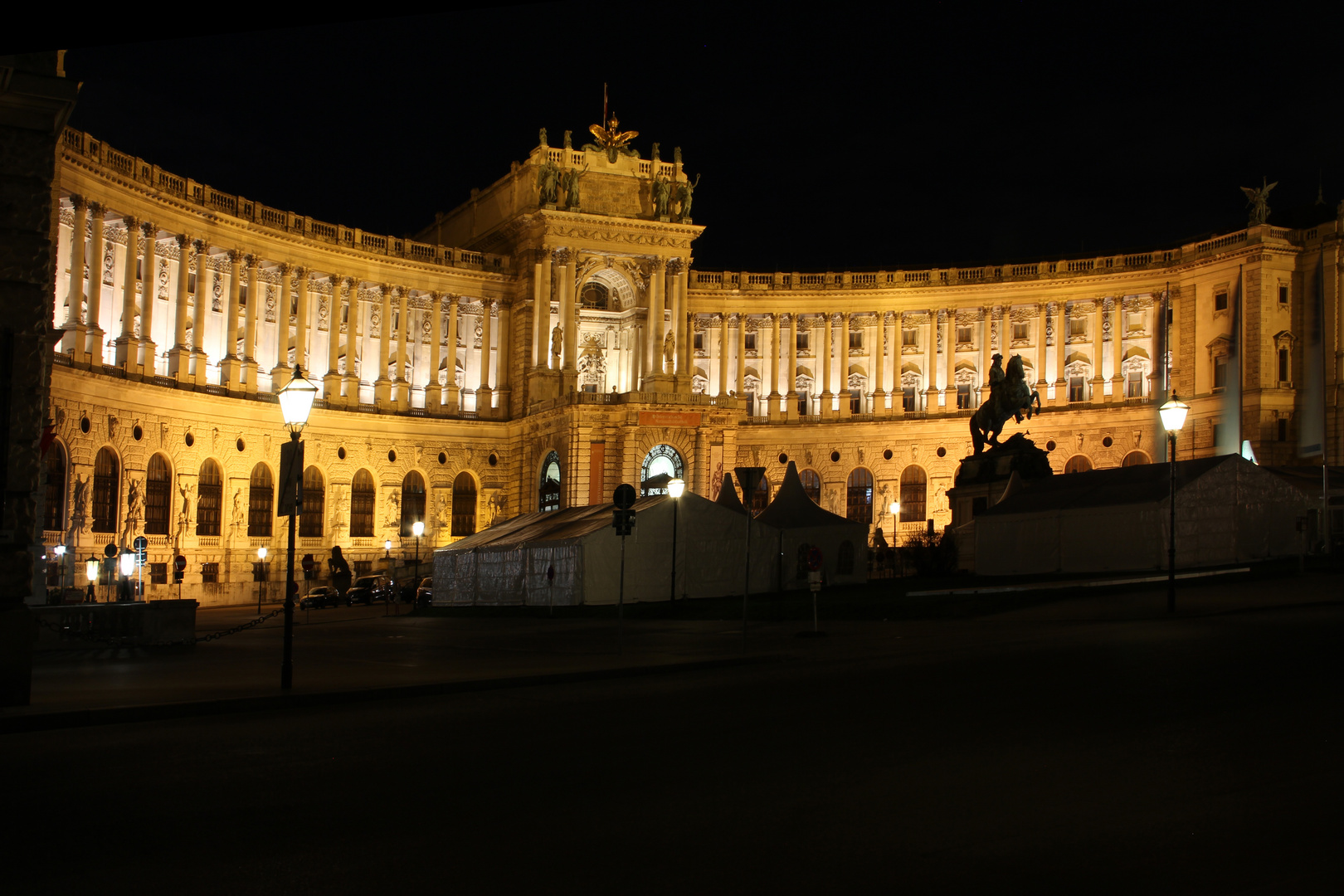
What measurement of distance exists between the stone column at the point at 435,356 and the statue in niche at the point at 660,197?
1513cm

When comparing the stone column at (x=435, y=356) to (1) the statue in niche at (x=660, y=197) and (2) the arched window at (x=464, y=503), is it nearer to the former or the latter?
(2) the arched window at (x=464, y=503)

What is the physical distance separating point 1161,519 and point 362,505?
176 feet

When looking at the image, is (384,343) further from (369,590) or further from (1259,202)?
(1259,202)

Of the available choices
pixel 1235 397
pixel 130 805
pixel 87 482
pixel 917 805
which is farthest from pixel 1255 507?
pixel 87 482

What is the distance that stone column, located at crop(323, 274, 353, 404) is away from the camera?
3078 inches

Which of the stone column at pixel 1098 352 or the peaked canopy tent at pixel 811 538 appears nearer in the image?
the peaked canopy tent at pixel 811 538

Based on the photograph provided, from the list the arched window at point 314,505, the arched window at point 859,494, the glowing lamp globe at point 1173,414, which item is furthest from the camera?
the arched window at point 859,494

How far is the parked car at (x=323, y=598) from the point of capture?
58.3 m

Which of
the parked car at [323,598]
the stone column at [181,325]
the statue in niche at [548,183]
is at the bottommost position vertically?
the parked car at [323,598]

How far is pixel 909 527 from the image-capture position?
85.8 m

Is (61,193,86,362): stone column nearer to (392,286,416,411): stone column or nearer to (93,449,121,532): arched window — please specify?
(93,449,121,532): arched window

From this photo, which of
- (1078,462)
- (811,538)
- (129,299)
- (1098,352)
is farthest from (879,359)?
(129,299)

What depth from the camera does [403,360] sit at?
3231 inches

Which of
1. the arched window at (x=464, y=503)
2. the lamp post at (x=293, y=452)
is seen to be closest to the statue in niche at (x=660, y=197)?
the arched window at (x=464, y=503)
